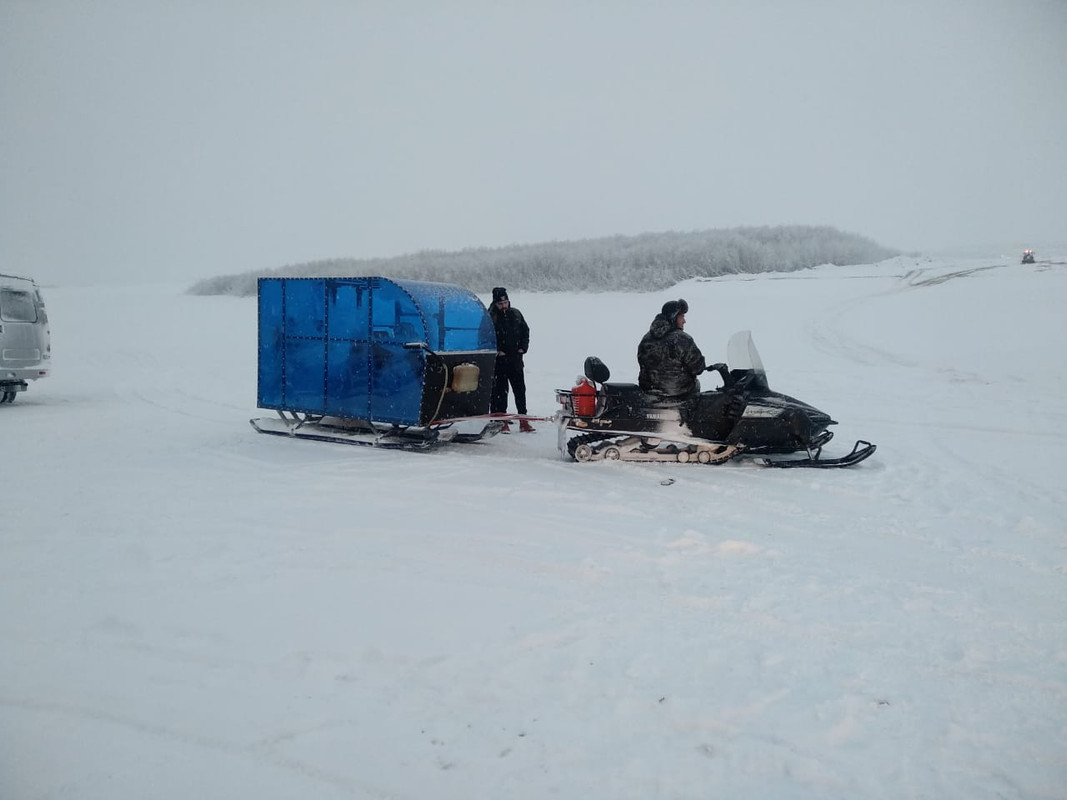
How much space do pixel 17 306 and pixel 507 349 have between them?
8.80 meters

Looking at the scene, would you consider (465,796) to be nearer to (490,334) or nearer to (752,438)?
(752,438)

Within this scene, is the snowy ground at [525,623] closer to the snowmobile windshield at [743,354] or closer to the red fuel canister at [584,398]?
the red fuel canister at [584,398]

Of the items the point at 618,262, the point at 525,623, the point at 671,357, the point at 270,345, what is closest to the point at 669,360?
the point at 671,357

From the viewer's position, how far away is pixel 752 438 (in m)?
7.63

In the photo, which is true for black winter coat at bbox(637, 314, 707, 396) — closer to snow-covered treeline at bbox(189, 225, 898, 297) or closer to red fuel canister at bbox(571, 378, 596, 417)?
red fuel canister at bbox(571, 378, 596, 417)

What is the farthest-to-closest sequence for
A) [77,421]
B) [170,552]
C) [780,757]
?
[77,421] → [170,552] → [780,757]

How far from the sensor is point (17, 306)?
39.6ft

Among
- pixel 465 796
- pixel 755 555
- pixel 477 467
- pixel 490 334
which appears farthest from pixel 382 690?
pixel 490 334

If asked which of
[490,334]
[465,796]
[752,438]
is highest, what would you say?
[490,334]

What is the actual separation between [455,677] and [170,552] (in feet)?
8.84

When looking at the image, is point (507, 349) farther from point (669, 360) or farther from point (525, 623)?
point (525, 623)

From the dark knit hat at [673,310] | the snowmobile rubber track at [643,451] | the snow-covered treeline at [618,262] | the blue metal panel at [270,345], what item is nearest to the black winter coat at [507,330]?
the snowmobile rubber track at [643,451]

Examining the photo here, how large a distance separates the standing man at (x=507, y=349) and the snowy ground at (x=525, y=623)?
1425 millimetres

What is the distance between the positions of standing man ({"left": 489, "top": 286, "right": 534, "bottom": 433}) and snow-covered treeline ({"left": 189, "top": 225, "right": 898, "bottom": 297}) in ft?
77.4
